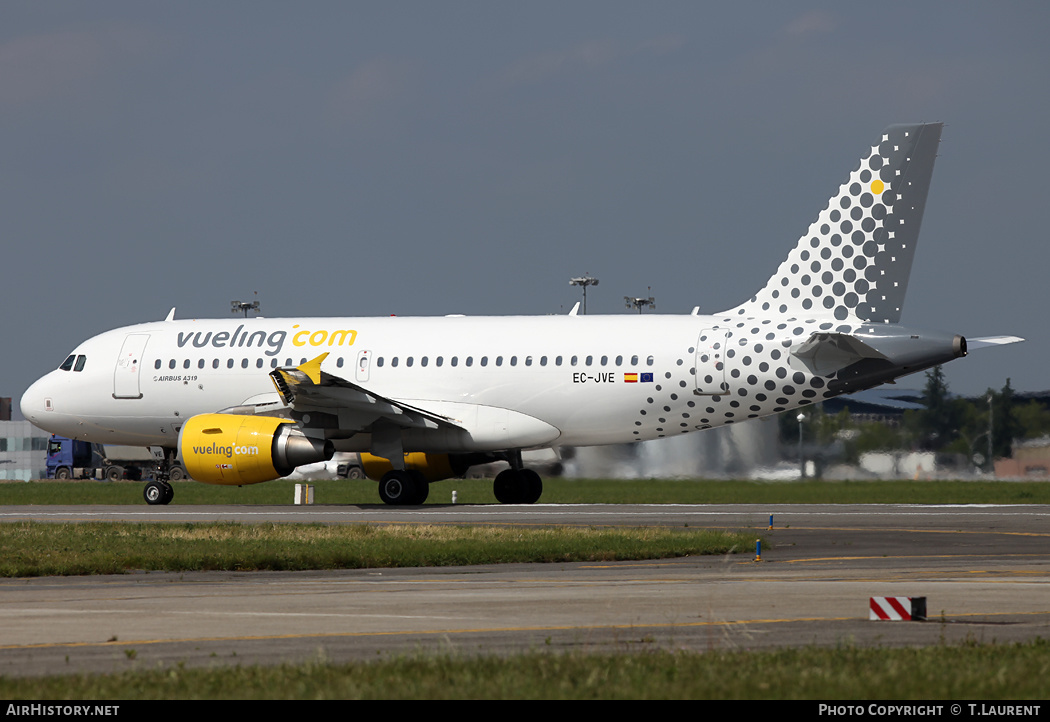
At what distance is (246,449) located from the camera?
108 feet

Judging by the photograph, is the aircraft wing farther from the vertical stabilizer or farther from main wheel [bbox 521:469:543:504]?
the vertical stabilizer

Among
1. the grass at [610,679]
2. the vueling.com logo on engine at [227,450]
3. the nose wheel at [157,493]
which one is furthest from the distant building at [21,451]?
the grass at [610,679]

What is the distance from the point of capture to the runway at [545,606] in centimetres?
1102

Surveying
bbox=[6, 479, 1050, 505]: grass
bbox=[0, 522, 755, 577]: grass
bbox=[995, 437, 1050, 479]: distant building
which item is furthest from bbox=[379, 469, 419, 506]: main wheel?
bbox=[995, 437, 1050, 479]: distant building

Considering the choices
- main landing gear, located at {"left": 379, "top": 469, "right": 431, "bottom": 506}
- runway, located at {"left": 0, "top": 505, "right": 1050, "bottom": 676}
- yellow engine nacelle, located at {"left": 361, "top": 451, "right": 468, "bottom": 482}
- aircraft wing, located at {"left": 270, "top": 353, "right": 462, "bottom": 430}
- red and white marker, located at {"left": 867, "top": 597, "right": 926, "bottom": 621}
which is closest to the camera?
runway, located at {"left": 0, "top": 505, "right": 1050, "bottom": 676}

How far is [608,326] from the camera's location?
34875mm

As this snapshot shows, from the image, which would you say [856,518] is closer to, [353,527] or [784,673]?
[353,527]

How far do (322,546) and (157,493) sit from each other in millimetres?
19867

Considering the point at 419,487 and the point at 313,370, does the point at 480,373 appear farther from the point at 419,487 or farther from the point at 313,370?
the point at 313,370

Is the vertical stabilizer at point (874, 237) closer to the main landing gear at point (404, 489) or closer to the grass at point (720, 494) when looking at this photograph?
the grass at point (720, 494)

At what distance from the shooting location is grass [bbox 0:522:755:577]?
19109 millimetres

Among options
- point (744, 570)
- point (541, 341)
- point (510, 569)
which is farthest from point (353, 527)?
point (541, 341)

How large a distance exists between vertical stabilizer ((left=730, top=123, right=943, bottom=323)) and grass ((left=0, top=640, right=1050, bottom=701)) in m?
23.6
